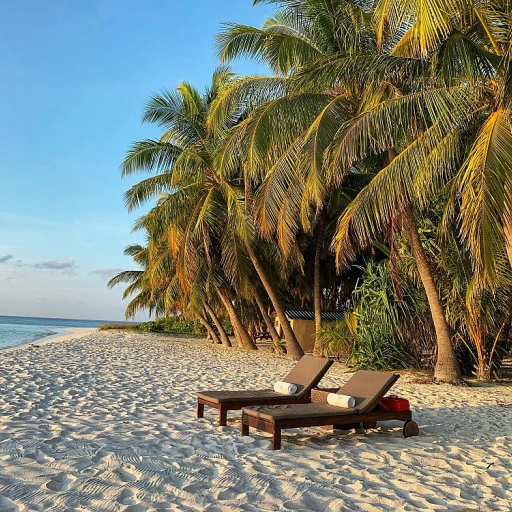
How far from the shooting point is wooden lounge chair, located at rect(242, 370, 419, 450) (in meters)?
5.44

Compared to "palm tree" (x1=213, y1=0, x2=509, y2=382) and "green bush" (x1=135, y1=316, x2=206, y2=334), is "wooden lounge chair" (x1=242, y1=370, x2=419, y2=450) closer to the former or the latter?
"palm tree" (x1=213, y1=0, x2=509, y2=382)

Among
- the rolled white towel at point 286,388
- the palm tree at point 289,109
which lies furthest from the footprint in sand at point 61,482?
the palm tree at point 289,109

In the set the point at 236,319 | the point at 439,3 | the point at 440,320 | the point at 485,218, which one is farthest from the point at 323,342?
the point at 439,3

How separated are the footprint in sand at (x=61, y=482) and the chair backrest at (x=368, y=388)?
293 cm

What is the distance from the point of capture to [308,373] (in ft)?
22.6

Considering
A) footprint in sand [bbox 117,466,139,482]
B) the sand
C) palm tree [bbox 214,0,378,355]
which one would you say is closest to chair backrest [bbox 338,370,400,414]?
the sand

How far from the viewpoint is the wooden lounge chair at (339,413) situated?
5.44 m

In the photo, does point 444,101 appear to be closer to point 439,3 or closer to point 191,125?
point 439,3

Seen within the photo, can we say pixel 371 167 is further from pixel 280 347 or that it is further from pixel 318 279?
pixel 280 347

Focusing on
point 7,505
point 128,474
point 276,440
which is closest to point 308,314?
point 276,440

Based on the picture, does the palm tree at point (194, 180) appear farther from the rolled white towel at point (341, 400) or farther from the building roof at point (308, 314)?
the rolled white towel at point (341, 400)

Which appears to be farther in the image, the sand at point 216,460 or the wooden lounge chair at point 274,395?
the wooden lounge chair at point 274,395

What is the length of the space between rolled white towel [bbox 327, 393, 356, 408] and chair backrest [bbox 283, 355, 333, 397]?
0.50m

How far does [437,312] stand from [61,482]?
28.1 ft
